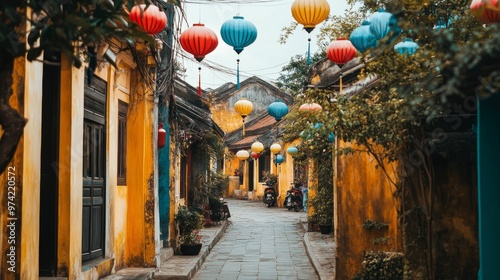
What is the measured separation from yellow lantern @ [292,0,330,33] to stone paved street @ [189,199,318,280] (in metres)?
4.63

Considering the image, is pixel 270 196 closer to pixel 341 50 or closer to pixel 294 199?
pixel 294 199

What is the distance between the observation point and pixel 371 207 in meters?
10.0

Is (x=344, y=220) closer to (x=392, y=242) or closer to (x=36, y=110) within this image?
(x=392, y=242)

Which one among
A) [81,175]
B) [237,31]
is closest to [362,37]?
[237,31]

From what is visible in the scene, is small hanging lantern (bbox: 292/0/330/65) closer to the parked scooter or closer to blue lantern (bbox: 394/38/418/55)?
blue lantern (bbox: 394/38/418/55)

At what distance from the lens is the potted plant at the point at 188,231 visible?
45.9 feet

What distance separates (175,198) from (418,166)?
8.81 m

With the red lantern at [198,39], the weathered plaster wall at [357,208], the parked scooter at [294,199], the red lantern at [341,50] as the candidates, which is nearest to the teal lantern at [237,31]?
the red lantern at [198,39]

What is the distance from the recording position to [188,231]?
14422 millimetres

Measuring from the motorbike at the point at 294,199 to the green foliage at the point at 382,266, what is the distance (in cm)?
2187

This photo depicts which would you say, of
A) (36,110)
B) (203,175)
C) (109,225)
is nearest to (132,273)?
(109,225)

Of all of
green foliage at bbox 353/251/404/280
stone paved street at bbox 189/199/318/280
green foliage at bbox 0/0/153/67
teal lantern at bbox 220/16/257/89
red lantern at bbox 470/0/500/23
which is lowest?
stone paved street at bbox 189/199/318/280

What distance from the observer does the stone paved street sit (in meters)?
12.5

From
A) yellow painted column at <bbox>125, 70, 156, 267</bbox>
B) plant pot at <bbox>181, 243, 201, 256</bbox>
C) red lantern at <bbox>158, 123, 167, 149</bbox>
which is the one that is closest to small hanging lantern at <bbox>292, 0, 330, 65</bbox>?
yellow painted column at <bbox>125, 70, 156, 267</bbox>
